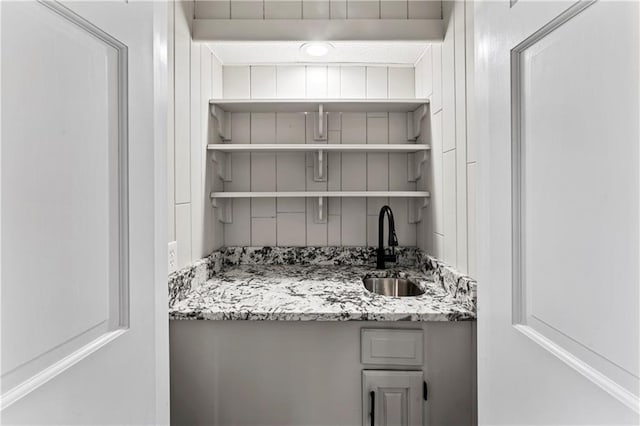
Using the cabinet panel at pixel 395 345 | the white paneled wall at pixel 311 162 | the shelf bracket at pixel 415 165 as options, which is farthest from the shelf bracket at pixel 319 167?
the cabinet panel at pixel 395 345

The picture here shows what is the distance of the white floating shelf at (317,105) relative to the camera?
6.04 feet

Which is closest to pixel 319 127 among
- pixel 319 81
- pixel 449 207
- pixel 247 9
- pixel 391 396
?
pixel 319 81

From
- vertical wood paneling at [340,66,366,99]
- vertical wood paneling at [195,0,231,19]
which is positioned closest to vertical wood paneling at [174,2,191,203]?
vertical wood paneling at [195,0,231,19]

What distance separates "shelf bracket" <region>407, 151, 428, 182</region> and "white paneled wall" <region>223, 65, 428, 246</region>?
3 centimetres

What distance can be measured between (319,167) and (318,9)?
71cm

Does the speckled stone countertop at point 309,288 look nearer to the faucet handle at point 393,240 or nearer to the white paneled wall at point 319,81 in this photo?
the faucet handle at point 393,240

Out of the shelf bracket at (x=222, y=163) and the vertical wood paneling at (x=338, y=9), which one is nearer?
the vertical wood paneling at (x=338, y=9)

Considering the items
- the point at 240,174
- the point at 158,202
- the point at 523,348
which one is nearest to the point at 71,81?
the point at 158,202

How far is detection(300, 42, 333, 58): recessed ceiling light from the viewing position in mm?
1751

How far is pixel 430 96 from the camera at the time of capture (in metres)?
1.81

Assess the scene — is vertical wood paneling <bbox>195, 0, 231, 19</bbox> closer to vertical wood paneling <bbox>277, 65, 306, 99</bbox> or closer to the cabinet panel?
vertical wood paneling <bbox>277, 65, 306, 99</bbox>

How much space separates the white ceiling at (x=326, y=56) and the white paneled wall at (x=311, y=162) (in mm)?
77

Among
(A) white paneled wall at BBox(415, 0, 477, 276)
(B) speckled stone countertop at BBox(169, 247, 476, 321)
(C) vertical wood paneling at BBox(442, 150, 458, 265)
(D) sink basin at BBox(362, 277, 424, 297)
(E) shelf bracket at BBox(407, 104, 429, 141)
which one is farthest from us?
(E) shelf bracket at BBox(407, 104, 429, 141)

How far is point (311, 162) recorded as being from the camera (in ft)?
6.79
